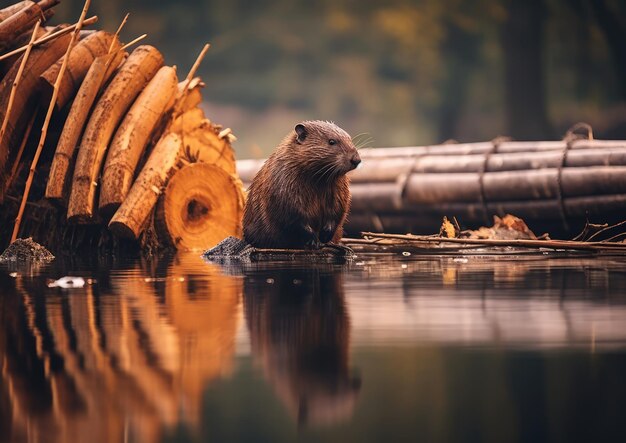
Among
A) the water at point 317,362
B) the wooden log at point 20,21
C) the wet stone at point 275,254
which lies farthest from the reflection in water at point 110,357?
the wooden log at point 20,21

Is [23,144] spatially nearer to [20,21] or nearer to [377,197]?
[20,21]

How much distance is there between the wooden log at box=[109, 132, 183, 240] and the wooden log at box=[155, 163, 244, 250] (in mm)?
154

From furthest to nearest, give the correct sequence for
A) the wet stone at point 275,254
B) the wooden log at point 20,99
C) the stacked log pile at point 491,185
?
the stacked log pile at point 491,185 < the wooden log at point 20,99 < the wet stone at point 275,254

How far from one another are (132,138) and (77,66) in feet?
2.48

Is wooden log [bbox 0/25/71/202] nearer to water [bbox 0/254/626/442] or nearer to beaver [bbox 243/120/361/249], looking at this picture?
beaver [bbox 243/120/361/249]

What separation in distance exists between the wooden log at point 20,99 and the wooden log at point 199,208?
1214mm

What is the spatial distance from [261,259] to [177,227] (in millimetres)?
1848

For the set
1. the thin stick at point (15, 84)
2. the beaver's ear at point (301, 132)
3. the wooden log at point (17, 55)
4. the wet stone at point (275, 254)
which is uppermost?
the wooden log at point (17, 55)

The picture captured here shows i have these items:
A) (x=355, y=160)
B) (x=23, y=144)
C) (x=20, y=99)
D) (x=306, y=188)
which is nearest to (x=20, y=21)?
(x=20, y=99)

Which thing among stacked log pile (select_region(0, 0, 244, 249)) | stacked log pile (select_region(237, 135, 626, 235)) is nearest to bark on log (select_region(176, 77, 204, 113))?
stacked log pile (select_region(0, 0, 244, 249))

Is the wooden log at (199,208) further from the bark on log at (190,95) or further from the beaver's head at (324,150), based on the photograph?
the beaver's head at (324,150)

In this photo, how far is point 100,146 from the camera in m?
8.72

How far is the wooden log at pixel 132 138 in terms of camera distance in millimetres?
8578

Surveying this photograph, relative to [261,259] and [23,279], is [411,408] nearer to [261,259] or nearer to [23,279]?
[23,279]
